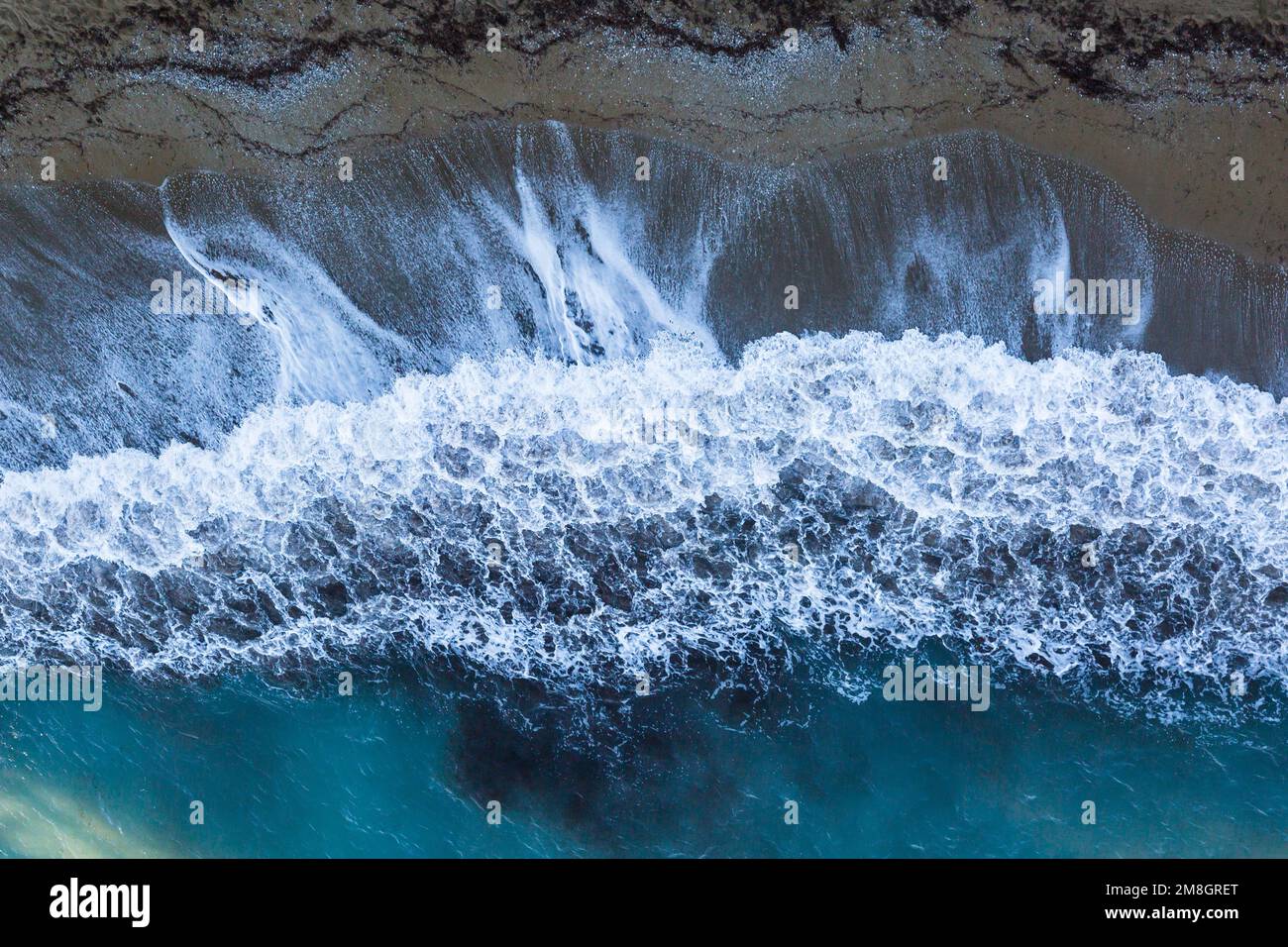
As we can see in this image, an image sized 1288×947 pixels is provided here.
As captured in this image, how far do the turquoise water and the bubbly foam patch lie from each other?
445 millimetres

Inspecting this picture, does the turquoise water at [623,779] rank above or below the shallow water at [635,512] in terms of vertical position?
below

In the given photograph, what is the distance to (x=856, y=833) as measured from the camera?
25.1 feet

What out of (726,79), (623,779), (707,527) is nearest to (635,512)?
(707,527)

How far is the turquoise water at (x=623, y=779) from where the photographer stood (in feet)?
24.8

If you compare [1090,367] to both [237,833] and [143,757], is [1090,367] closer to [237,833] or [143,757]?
[237,833]

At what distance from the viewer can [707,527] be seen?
300 inches

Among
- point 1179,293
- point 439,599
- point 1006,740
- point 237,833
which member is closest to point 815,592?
point 1006,740

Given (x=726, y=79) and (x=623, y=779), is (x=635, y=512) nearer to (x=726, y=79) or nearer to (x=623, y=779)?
(x=623, y=779)

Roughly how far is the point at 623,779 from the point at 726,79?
631 cm

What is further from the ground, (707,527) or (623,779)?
(707,527)

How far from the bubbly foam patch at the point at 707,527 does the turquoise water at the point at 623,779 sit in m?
0.44

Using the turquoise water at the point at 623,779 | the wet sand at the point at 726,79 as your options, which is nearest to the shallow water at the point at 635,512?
the turquoise water at the point at 623,779

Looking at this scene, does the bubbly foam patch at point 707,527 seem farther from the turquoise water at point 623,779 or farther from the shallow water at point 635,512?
the turquoise water at point 623,779

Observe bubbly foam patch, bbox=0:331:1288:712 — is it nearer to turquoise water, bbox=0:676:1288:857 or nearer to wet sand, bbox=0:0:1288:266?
turquoise water, bbox=0:676:1288:857
